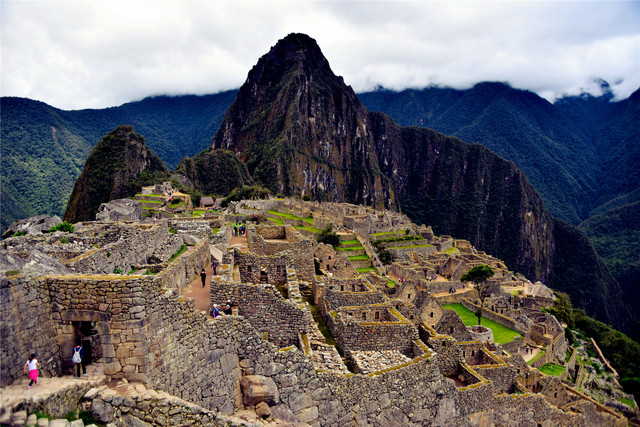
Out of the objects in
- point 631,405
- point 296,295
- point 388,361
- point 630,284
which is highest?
point 296,295

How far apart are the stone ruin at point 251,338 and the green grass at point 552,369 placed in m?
10.0

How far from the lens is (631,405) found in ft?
114

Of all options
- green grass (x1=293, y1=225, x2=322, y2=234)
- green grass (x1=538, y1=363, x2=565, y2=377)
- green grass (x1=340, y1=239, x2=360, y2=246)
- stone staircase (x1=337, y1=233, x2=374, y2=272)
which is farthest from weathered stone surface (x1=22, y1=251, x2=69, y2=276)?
green grass (x1=293, y1=225, x2=322, y2=234)

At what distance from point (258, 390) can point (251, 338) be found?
951 mm

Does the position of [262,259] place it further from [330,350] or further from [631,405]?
[631,405]

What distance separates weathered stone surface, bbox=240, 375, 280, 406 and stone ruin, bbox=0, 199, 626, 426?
2 centimetres

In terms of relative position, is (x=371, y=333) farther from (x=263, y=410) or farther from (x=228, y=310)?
(x=263, y=410)

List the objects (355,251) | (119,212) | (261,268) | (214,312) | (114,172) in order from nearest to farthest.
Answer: (214,312) < (261,268) < (119,212) < (355,251) < (114,172)

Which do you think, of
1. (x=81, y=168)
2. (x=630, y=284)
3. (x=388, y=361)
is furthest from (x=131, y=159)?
(x=630, y=284)

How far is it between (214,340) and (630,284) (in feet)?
645

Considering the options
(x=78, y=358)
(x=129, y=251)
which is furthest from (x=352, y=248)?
(x=78, y=358)

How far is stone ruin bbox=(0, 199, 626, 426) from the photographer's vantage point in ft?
19.4

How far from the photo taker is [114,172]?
4038 inches

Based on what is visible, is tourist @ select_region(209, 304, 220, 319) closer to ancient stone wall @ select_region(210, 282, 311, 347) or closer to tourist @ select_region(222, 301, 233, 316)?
tourist @ select_region(222, 301, 233, 316)
